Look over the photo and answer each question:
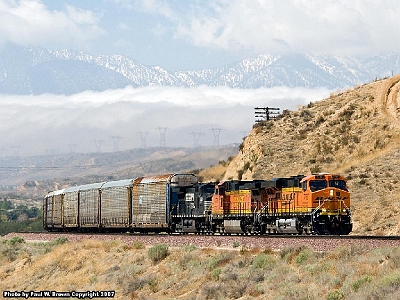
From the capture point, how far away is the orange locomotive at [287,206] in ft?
125

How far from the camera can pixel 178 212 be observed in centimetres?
4975

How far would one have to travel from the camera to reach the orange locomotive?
3819cm

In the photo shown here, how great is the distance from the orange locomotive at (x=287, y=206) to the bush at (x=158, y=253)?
23.1 feet

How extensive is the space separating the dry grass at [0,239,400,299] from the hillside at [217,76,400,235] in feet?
69.0

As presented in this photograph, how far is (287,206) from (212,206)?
7535 mm

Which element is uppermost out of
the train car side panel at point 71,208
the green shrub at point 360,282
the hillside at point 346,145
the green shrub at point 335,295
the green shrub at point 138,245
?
the hillside at point 346,145

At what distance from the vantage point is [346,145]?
Answer: 73.0 m

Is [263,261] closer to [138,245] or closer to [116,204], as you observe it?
[138,245]

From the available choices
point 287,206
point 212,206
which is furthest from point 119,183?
point 287,206

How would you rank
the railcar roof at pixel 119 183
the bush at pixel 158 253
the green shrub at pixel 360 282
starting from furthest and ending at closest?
the railcar roof at pixel 119 183 < the bush at pixel 158 253 < the green shrub at pixel 360 282

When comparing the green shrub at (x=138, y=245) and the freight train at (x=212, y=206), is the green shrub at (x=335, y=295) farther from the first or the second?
the green shrub at (x=138, y=245)

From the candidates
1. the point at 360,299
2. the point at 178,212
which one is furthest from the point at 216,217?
the point at 360,299

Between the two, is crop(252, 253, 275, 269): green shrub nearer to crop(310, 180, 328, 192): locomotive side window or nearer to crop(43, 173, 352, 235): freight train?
crop(43, 173, 352, 235): freight train

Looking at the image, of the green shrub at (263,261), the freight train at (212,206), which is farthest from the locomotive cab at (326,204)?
the green shrub at (263,261)
